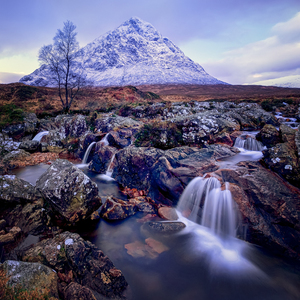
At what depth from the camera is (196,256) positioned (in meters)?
5.05

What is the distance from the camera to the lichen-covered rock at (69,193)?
18.8 ft

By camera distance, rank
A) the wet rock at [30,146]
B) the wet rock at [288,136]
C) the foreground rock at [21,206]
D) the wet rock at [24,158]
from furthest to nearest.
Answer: the wet rock at [30,146] < the wet rock at [24,158] < the wet rock at [288,136] < the foreground rock at [21,206]

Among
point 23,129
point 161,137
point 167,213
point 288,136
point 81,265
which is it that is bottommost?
point 167,213

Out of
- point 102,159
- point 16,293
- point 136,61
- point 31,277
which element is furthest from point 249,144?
point 136,61

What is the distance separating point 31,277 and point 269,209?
255 inches

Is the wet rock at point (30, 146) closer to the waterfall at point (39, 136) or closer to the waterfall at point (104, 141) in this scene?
the waterfall at point (39, 136)

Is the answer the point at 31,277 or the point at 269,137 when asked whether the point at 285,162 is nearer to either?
the point at 269,137

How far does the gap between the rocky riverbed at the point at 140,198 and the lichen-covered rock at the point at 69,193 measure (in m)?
0.03

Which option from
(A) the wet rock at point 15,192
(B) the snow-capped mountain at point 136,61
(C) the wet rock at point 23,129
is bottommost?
(A) the wet rock at point 15,192

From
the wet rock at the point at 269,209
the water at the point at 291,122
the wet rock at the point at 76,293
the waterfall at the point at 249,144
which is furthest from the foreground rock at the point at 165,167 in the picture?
the water at the point at 291,122

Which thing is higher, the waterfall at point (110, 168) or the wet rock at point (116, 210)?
the waterfall at point (110, 168)

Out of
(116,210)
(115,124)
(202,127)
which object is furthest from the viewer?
(115,124)

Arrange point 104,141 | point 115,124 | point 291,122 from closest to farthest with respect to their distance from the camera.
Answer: point 104,141 < point 115,124 < point 291,122

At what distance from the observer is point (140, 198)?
7840 millimetres
